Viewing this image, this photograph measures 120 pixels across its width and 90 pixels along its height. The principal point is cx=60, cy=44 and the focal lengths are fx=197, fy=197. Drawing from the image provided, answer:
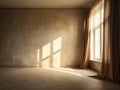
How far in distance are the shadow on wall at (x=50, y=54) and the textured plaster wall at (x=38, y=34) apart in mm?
74

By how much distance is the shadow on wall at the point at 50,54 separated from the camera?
405 inches

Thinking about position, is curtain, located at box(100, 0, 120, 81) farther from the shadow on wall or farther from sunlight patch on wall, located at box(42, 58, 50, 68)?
sunlight patch on wall, located at box(42, 58, 50, 68)

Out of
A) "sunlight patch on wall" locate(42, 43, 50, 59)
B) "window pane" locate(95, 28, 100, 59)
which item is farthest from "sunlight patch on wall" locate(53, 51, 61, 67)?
"window pane" locate(95, 28, 100, 59)

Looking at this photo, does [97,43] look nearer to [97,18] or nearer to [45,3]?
[97,18]

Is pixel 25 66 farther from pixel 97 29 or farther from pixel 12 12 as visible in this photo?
pixel 97 29

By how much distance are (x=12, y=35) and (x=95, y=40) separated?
14.1 ft

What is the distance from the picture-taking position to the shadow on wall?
405 inches

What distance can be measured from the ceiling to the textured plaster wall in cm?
45

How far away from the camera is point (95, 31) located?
9.06m

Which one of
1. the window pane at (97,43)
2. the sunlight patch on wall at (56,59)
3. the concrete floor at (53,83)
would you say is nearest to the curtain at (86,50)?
the window pane at (97,43)

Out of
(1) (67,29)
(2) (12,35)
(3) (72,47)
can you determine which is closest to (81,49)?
(3) (72,47)

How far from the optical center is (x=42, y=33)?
1034 centimetres

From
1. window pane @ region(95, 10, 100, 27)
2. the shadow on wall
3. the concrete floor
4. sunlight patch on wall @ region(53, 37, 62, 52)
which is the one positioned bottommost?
the concrete floor

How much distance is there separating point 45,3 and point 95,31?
2.66 meters
